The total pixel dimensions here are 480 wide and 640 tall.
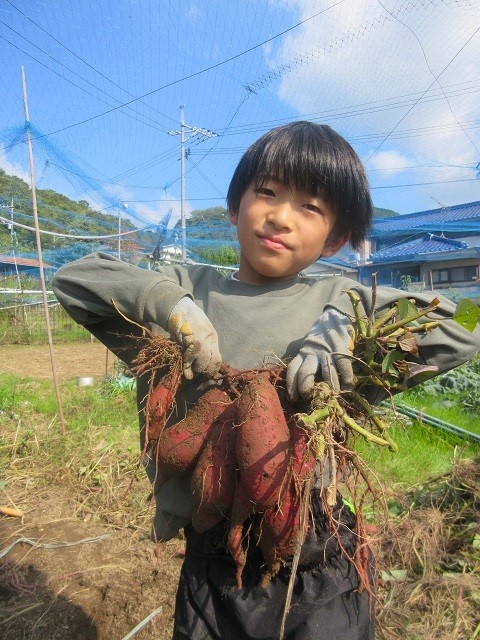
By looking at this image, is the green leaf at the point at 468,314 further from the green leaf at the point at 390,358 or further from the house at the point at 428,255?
the house at the point at 428,255

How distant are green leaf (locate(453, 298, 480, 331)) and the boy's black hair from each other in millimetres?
449

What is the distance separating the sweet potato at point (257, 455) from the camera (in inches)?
41.3

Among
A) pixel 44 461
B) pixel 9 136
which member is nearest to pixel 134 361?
pixel 44 461

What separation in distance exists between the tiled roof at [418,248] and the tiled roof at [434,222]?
0.79 metres

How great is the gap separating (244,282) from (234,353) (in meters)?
0.24

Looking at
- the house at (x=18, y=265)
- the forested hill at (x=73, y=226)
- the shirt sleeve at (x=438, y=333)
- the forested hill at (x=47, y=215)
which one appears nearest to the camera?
the shirt sleeve at (x=438, y=333)

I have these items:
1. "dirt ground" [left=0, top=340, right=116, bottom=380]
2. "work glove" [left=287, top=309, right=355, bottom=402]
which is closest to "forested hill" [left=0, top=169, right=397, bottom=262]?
"dirt ground" [left=0, top=340, right=116, bottom=380]

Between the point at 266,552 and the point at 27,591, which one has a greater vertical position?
the point at 266,552

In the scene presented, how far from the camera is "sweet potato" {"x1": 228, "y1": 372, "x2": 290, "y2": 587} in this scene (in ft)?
3.44

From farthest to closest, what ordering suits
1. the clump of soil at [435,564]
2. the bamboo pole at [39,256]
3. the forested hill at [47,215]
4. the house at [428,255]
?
the house at [428,255], the forested hill at [47,215], the bamboo pole at [39,256], the clump of soil at [435,564]

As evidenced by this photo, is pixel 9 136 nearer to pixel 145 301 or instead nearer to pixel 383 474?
pixel 383 474

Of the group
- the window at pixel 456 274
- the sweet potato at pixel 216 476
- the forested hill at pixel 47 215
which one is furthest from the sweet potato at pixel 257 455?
the window at pixel 456 274

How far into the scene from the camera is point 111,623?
233cm

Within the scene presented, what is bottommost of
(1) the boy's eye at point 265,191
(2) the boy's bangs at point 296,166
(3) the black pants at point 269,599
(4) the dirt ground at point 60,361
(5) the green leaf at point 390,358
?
(4) the dirt ground at point 60,361
